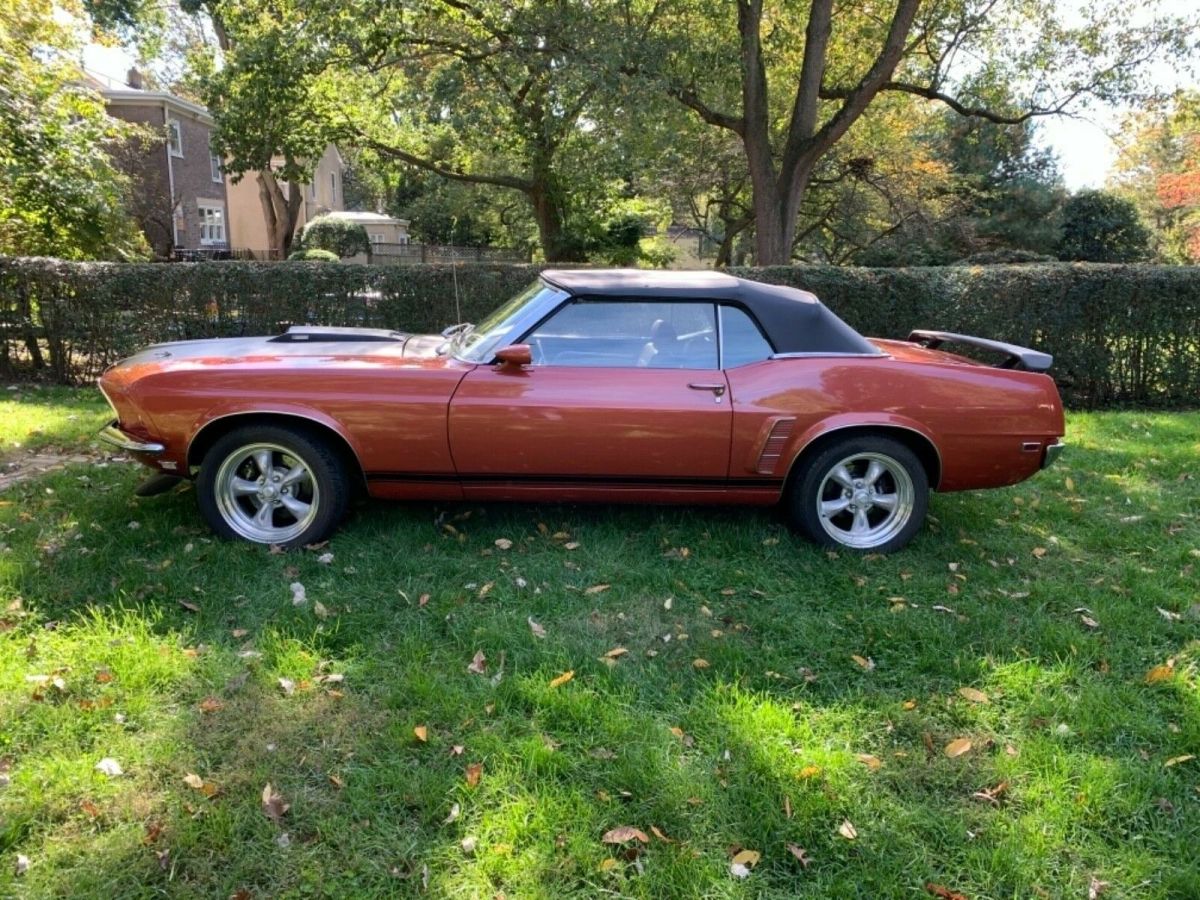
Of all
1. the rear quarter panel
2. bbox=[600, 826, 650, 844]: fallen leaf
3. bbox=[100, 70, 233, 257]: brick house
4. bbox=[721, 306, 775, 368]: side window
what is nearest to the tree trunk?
bbox=[100, 70, 233, 257]: brick house

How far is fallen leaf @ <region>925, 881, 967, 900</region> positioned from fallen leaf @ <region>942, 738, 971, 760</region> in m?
0.61

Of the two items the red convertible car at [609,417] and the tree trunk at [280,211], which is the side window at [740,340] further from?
the tree trunk at [280,211]

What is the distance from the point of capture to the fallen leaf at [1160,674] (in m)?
3.26

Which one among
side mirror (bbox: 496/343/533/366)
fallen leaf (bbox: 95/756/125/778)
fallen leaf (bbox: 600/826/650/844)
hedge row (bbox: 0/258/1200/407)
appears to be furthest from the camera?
hedge row (bbox: 0/258/1200/407)

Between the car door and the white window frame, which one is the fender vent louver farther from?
the white window frame

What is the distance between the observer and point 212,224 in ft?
101

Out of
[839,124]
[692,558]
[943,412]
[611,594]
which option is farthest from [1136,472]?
[839,124]

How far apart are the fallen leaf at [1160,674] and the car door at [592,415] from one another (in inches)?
79.6

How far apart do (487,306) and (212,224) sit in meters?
27.0

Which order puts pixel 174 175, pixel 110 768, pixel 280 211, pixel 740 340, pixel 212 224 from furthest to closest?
1. pixel 212 224
2. pixel 174 175
3. pixel 280 211
4. pixel 740 340
5. pixel 110 768

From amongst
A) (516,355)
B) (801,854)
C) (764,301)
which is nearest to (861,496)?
(764,301)

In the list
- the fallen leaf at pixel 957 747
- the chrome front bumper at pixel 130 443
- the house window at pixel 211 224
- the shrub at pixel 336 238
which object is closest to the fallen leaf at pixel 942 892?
the fallen leaf at pixel 957 747

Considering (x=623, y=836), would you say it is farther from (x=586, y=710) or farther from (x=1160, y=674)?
(x=1160, y=674)

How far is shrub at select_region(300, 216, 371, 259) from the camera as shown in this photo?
30.1 m
